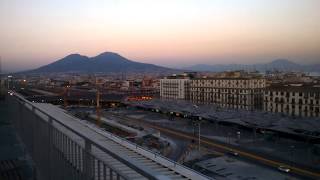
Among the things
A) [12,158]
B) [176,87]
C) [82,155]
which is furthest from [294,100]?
[82,155]

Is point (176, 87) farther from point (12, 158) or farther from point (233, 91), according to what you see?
point (12, 158)

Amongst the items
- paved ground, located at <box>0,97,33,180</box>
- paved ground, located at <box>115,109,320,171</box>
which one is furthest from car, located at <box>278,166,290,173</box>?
paved ground, located at <box>0,97,33,180</box>

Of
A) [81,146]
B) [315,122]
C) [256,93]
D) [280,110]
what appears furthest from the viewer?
[256,93]

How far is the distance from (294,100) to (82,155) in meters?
27.2

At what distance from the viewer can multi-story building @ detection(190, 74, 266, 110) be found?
1353 inches

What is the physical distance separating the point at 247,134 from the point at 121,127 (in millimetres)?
7629

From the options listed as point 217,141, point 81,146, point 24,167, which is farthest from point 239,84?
point 81,146

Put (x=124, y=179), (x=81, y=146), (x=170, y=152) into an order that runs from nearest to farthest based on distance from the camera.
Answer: (x=124, y=179)
(x=81, y=146)
(x=170, y=152)

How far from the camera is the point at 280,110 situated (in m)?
29.2

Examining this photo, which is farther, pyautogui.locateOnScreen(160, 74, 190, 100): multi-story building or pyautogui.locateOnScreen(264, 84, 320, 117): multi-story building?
pyautogui.locateOnScreen(160, 74, 190, 100): multi-story building

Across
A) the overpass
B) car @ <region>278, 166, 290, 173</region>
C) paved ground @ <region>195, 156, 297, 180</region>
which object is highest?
the overpass

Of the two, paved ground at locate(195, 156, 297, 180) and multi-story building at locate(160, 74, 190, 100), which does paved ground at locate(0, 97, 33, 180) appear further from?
multi-story building at locate(160, 74, 190, 100)

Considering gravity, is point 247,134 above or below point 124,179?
below

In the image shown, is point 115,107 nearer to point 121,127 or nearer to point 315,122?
point 121,127
